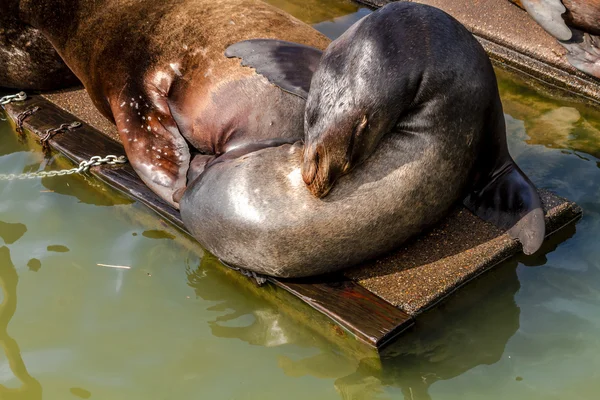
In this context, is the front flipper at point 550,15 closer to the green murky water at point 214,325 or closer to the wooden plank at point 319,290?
the green murky water at point 214,325

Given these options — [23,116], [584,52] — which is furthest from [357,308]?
[584,52]

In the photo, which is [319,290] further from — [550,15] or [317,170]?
[550,15]

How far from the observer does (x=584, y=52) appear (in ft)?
20.3

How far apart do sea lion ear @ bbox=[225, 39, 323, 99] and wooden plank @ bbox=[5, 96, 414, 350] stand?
98 cm

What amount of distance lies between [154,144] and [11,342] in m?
1.38

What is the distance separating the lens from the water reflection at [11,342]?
3891 millimetres

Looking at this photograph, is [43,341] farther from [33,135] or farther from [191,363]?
[33,135]

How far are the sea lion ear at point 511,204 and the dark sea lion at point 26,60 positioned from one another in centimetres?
321

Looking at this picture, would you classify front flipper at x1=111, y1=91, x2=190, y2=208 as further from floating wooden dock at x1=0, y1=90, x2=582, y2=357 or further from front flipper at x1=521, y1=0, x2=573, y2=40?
front flipper at x1=521, y1=0, x2=573, y2=40

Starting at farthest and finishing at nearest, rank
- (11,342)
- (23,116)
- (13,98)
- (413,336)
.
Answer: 1. (13,98)
2. (23,116)
3. (11,342)
4. (413,336)

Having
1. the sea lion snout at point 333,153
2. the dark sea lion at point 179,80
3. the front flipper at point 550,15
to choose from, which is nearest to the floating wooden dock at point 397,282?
the dark sea lion at point 179,80

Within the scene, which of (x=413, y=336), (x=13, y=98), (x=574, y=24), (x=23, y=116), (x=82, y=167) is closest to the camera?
(x=413, y=336)

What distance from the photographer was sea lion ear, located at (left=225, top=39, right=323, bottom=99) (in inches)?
172

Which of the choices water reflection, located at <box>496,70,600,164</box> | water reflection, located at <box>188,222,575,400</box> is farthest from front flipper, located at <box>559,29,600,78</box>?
water reflection, located at <box>188,222,575,400</box>
